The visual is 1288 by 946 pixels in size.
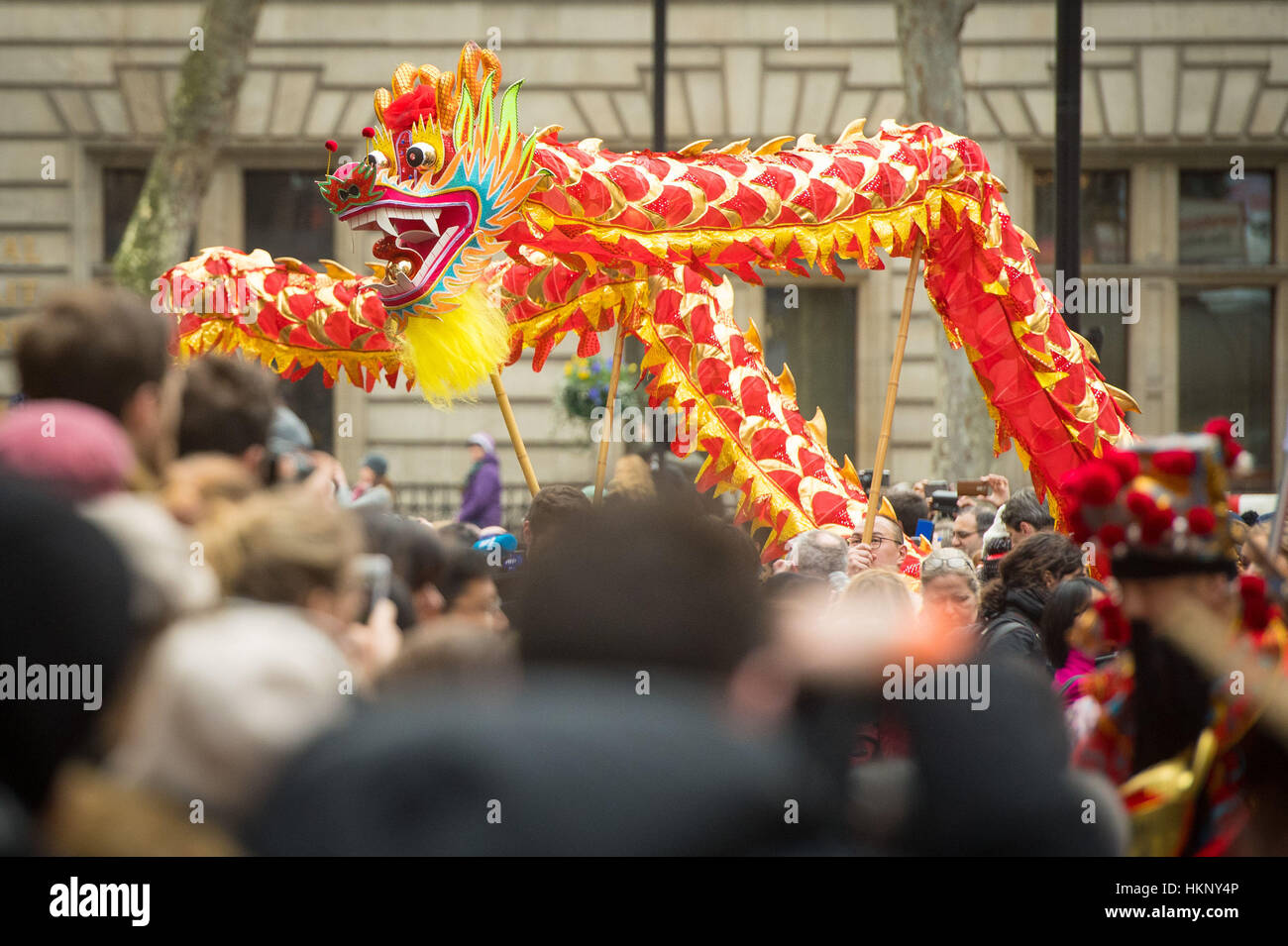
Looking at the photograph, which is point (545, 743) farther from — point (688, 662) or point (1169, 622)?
point (1169, 622)

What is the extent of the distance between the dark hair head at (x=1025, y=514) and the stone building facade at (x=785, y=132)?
943cm

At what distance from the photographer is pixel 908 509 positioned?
8414mm

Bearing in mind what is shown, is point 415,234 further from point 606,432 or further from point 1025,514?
point 1025,514

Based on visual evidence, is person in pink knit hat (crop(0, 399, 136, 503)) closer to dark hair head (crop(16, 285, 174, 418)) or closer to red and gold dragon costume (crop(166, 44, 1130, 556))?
dark hair head (crop(16, 285, 174, 418))

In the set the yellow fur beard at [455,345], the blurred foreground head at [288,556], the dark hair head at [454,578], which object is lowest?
the dark hair head at [454,578]

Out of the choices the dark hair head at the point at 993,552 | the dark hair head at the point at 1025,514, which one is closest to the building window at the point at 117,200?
the dark hair head at the point at 1025,514

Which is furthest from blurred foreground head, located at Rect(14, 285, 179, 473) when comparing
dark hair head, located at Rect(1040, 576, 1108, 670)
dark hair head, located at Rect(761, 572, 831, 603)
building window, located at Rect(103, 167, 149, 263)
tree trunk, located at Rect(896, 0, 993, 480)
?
building window, located at Rect(103, 167, 149, 263)

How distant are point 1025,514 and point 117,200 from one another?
13.7m

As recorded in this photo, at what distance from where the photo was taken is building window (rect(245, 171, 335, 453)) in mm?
17391

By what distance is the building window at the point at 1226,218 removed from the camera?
17.0 meters

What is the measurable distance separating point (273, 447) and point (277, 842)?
5.51 feet

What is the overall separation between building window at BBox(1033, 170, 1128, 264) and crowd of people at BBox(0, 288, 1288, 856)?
14770 mm

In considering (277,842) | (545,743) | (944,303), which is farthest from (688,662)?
(944,303)

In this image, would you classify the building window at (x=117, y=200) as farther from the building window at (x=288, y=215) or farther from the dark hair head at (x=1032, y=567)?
the dark hair head at (x=1032, y=567)
